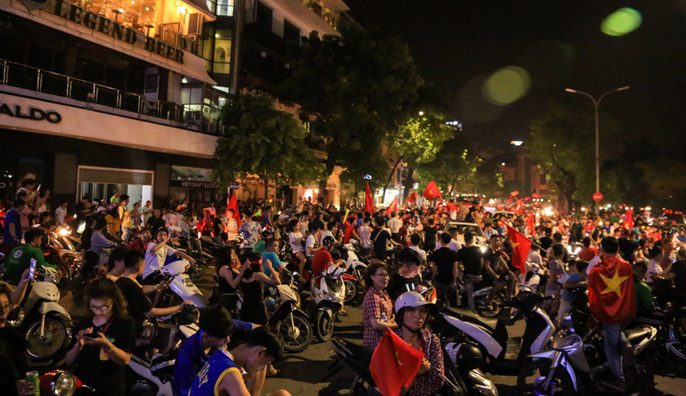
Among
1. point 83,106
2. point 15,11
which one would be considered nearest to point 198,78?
point 83,106

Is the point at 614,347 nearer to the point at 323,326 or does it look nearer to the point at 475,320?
the point at 475,320

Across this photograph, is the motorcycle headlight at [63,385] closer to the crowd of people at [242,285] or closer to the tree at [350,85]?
the crowd of people at [242,285]

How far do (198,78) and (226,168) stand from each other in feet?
17.5

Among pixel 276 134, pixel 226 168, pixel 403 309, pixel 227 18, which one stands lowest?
pixel 403 309

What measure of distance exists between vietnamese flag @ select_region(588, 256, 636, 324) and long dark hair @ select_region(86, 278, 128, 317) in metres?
4.99

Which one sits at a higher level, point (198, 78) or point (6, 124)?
point (198, 78)

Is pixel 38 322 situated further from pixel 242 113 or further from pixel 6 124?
pixel 242 113

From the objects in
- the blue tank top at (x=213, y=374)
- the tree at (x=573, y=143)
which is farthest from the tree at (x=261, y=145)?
the tree at (x=573, y=143)

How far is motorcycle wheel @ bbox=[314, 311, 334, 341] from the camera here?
7.46 metres

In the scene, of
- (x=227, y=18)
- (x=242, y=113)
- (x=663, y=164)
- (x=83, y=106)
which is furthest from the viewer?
(x=663, y=164)

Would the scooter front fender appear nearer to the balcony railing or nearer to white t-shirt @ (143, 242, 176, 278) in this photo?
white t-shirt @ (143, 242, 176, 278)

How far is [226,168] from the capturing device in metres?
23.1

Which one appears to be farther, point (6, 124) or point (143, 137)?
point (143, 137)

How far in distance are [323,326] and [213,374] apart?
511 cm
